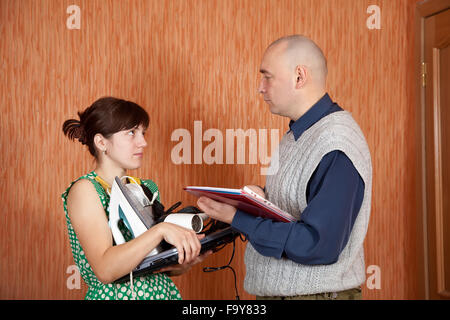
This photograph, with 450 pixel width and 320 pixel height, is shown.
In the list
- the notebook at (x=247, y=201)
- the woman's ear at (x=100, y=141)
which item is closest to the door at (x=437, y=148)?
the notebook at (x=247, y=201)

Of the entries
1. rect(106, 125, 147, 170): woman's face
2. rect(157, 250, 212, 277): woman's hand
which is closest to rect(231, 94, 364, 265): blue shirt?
rect(157, 250, 212, 277): woman's hand

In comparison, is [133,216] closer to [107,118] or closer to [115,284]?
[115,284]

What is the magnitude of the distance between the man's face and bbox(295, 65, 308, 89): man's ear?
0.04 feet

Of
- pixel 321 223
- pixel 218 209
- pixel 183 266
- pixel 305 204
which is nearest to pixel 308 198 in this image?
pixel 305 204

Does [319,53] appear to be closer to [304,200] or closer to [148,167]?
[304,200]

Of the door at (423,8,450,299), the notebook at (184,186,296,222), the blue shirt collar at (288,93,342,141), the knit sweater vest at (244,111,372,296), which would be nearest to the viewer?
the notebook at (184,186,296,222)

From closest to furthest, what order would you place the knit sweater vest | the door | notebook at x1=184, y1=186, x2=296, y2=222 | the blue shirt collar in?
notebook at x1=184, y1=186, x2=296, y2=222 < the knit sweater vest < the blue shirt collar < the door

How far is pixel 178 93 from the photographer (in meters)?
2.43

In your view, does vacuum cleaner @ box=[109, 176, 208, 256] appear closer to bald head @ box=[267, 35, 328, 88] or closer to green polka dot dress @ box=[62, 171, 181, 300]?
green polka dot dress @ box=[62, 171, 181, 300]

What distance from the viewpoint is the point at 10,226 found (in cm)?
229

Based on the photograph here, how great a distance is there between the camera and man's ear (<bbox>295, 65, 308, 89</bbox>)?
4.69ft

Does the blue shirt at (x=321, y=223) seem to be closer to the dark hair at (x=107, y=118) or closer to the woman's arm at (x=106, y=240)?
the woman's arm at (x=106, y=240)

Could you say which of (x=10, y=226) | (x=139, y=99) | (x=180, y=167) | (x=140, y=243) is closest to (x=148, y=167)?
(x=180, y=167)
